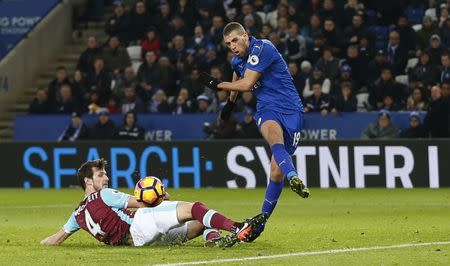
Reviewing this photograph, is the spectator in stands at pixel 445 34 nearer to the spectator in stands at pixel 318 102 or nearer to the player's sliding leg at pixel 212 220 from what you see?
the spectator in stands at pixel 318 102

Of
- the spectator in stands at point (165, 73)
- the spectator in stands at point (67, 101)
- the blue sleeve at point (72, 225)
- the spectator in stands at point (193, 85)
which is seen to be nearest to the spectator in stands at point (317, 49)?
the spectator in stands at point (193, 85)

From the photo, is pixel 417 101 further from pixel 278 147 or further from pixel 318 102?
pixel 278 147

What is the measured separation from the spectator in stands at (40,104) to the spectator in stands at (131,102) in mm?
1867

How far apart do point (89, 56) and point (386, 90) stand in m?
7.19

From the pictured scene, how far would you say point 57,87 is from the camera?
1062 inches

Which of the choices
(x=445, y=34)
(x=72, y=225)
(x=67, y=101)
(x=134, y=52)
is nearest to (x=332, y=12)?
(x=445, y=34)

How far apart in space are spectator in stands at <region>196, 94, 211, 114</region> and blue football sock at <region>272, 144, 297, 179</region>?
12.9 meters

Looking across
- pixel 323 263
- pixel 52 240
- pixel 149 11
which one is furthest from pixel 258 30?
pixel 323 263

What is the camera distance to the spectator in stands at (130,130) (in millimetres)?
24625

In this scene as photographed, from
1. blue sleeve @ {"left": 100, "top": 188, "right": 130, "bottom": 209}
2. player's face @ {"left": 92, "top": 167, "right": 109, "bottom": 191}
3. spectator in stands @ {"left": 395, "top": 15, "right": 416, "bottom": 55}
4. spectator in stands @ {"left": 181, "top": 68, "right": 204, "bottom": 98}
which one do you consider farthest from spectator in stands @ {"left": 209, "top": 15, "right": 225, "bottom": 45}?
blue sleeve @ {"left": 100, "top": 188, "right": 130, "bottom": 209}

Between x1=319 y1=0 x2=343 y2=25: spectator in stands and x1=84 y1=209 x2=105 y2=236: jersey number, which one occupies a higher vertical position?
x1=319 y1=0 x2=343 y2=25: spectator in stands

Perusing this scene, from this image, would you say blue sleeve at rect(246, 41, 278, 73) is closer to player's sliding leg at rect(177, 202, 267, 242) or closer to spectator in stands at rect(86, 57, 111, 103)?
player's sliding leg at rect(177, 202, 267, 242)

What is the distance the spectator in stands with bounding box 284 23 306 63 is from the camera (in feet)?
82.4

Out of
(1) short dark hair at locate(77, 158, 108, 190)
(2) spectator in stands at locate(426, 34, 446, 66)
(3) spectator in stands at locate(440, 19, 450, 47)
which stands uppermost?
(3) spectator in stands at locate(440, 19, 450, 47)
